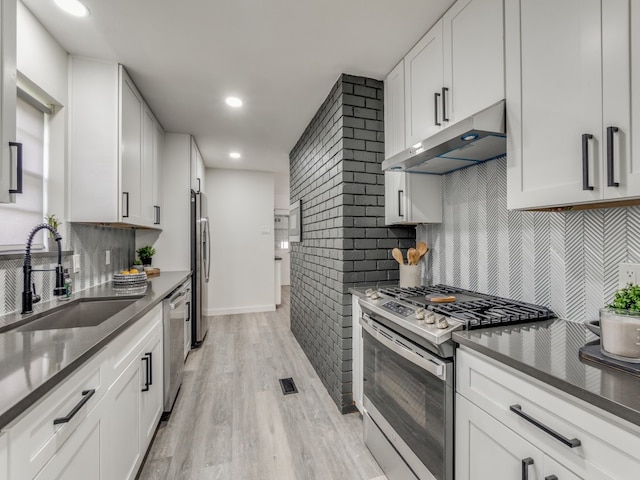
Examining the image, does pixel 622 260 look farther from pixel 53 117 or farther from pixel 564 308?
pixel 53 117

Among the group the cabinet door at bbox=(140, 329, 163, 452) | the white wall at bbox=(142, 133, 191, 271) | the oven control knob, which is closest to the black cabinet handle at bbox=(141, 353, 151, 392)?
the cabinet door at bbox=(140, 329, 163, 452)

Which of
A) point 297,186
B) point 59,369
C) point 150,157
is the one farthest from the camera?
point 297,186

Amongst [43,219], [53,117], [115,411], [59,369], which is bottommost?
[115,411]

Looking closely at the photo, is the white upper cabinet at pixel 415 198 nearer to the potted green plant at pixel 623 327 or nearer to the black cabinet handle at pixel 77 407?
the potted green plant at pixel 623 327

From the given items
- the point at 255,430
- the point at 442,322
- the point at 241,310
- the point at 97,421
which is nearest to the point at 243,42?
the point at 442,322

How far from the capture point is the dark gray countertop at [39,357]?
715 mm

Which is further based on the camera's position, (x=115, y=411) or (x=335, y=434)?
(x=335, y=434)

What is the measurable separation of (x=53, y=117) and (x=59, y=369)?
1.86 metres

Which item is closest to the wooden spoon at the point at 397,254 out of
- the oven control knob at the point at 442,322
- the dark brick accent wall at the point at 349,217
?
the dark brick accent wall at the point at 349,217

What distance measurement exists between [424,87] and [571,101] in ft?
3.02

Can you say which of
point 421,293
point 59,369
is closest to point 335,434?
point 421,293

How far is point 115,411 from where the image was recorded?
4.24 ft

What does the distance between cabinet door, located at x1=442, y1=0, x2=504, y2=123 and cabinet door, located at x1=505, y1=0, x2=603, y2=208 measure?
6 centimetres

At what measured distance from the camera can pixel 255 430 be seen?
81.0 inches
